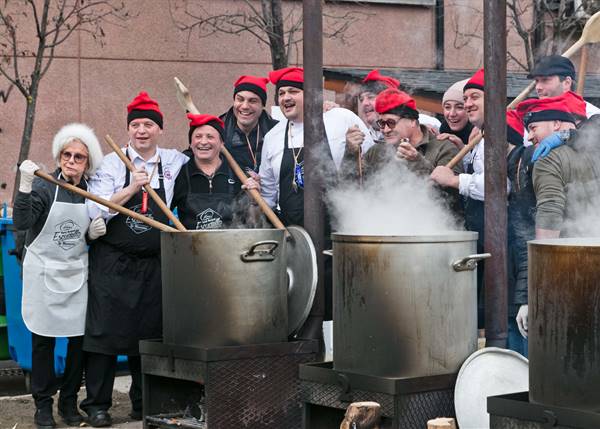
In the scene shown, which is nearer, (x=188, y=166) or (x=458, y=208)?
(x=458, y=208)

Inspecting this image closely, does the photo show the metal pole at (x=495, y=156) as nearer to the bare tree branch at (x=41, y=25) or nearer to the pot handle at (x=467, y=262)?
the pot handle at (x=467, y=262)

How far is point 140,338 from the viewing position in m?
6.77

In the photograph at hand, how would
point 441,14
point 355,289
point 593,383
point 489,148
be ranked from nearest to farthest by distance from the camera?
point 593,383
point 355,289
point 489,148
point 441,14

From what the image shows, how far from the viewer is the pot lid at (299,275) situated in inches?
240

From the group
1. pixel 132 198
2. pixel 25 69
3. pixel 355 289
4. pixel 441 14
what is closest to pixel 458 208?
pixel 355 289

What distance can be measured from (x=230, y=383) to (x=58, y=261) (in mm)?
1544

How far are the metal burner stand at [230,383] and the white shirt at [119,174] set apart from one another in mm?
989

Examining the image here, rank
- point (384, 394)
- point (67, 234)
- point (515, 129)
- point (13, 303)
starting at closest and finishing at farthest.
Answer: point (384, 394) < point (515, 129) < point (67, 234) < point (13, 303)

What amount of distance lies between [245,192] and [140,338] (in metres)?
1.02

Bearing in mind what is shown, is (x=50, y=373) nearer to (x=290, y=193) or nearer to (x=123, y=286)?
(x=123, y=286)

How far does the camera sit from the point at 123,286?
675 cm

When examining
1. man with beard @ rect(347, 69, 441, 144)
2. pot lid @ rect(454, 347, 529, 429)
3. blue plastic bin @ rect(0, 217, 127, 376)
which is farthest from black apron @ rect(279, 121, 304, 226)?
blue plastic bin @ rect(0, 217, 127, 376)

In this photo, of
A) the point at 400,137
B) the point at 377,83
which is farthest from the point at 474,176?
the point at 377,83

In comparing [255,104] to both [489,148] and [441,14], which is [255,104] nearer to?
[489,148]
